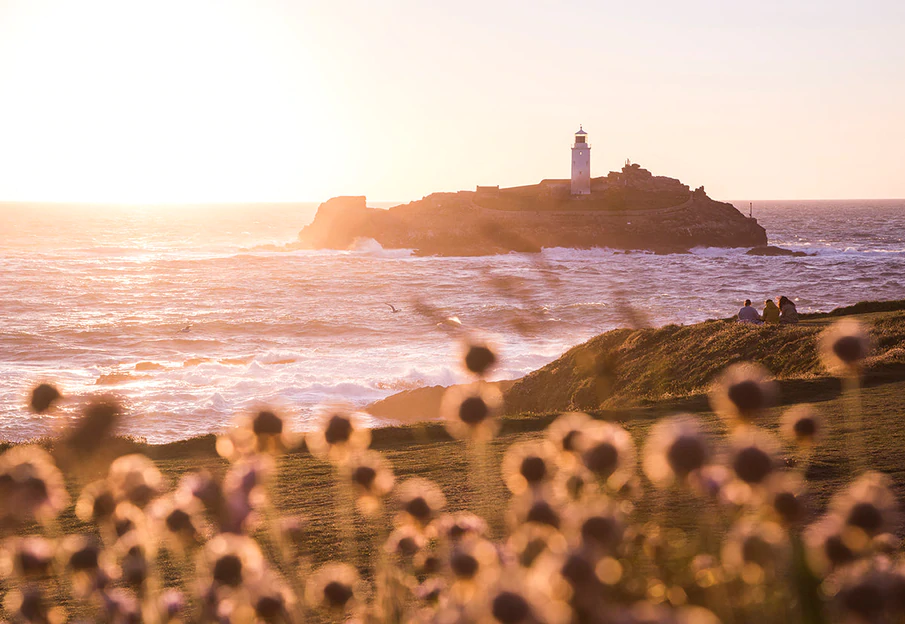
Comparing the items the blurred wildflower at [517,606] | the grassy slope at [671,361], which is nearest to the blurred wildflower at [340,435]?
the blurred wildflower at [517,606]

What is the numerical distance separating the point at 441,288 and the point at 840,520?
72.0m

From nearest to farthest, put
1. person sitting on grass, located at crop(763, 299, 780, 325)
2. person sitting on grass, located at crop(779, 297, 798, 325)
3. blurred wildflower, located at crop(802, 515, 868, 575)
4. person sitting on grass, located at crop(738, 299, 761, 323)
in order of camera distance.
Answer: blurred wildflower, located at crop(802, 515, 868, 575) → person sitting on grass, located at crop(779, 297, 798, 325) → person sitting on grass, located at crop(738, 299, 761, 323) → person sitting on grass, located at crop(763, 299, 780, 325)

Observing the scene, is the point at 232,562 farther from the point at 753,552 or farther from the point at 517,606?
the point at 753,552

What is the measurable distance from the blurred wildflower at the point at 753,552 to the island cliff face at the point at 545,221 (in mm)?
107715

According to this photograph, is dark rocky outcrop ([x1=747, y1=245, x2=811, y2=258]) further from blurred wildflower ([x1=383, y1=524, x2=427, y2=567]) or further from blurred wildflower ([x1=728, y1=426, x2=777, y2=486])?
blurred wildflower ([x1=728, y1=426, x2=777, y2=486])

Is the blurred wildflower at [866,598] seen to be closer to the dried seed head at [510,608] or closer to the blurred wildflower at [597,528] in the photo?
the blurred wildflower at [597,528]

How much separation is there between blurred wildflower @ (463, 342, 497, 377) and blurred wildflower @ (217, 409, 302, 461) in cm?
147

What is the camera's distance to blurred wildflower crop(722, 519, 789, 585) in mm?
2611

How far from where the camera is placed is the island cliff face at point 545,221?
4459 inches

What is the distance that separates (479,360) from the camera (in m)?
5.23

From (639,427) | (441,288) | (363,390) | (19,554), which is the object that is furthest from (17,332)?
(19,554)

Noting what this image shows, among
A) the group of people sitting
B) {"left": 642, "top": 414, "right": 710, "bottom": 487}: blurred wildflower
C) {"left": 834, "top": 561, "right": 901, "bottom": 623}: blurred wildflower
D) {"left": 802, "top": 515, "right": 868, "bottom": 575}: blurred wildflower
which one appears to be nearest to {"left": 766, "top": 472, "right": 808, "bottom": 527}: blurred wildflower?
{"left": 802, "top": 515, "right": 868, "bottom": 575}: blurred wildflower

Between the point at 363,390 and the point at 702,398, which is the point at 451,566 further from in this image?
the point at 363,390

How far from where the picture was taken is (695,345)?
A: 1978cm
